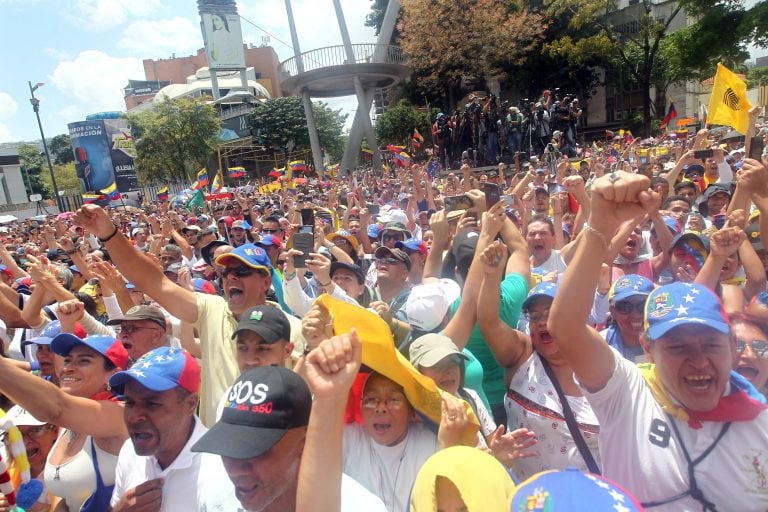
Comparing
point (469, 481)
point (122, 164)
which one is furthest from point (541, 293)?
point (122, 164)

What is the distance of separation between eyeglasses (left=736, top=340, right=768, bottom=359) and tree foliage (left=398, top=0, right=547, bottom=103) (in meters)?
27.6

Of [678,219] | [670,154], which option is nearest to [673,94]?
[670,154]

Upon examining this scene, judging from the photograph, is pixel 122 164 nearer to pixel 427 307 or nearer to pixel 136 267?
pixel 136 267

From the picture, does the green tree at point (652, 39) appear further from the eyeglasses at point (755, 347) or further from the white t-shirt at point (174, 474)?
the white t-shirt at point (174, 474)

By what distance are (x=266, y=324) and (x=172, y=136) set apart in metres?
36.2

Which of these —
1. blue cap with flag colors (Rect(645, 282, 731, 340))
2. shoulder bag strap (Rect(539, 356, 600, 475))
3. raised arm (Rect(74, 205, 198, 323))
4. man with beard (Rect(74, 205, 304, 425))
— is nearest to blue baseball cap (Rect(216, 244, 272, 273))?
man with beard (Rect(74, 205, 304, 425))

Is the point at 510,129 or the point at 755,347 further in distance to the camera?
the point at 510,129

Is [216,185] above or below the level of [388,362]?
above

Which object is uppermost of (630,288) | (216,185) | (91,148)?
(91,148)

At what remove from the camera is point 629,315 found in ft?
8.57

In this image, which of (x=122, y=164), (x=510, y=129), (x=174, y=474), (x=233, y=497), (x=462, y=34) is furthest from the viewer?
(x=122, y=164)

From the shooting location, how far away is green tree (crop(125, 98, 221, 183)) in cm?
3484

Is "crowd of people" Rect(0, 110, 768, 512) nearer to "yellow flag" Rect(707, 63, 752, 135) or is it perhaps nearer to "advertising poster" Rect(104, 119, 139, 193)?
"yellow flag" Rect(707, 63, 752, 135)

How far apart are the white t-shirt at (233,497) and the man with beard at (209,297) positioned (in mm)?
866
